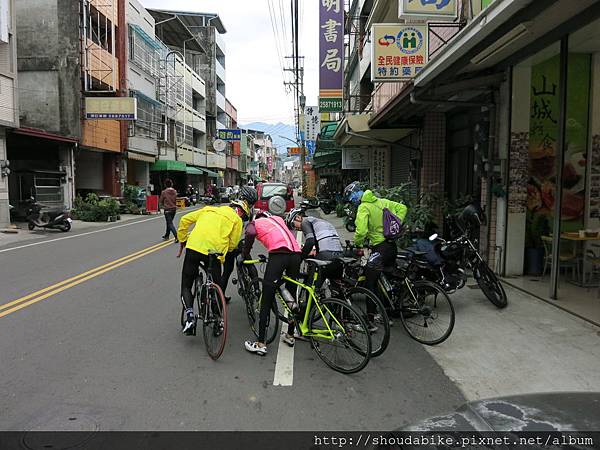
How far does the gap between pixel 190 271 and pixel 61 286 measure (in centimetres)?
380

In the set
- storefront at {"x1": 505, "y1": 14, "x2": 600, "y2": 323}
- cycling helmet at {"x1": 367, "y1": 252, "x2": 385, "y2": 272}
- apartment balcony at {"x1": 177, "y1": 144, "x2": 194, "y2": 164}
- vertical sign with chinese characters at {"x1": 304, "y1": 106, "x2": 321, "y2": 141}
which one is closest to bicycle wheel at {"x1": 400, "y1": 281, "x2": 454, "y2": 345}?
cycling helmet at {"x1": 367, "y1": 252, "x2": 385, "y2": 272}

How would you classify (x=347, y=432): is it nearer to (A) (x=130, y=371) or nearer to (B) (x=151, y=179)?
(A) (x=130, y=371)

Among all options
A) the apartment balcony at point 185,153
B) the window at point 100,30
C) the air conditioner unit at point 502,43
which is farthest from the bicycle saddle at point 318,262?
the apartment balcony at point 185,153

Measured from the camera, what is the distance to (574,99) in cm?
794

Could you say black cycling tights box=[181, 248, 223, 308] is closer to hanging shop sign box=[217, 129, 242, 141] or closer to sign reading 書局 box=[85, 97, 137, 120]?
sign reading 書局 box=[85, 97, 137, 120]

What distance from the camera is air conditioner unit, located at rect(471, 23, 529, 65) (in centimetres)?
545

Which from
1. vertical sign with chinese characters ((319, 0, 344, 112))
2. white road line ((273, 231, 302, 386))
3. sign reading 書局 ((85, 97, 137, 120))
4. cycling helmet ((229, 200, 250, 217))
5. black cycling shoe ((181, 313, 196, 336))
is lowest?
white road line ((273, 231, 302, 386))

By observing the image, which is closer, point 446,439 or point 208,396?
point 446,439

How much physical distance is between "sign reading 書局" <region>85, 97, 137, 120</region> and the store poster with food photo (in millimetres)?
20804

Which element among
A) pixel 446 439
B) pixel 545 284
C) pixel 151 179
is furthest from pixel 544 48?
A: pixel 151 179

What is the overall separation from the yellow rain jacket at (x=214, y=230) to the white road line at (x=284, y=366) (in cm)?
117

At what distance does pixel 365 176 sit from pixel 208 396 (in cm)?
2308

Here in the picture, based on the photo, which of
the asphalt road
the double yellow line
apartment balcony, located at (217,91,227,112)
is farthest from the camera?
apartment balcony, located at (217,91,227,112)

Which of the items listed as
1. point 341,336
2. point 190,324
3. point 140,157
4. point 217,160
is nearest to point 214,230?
point 190,324
